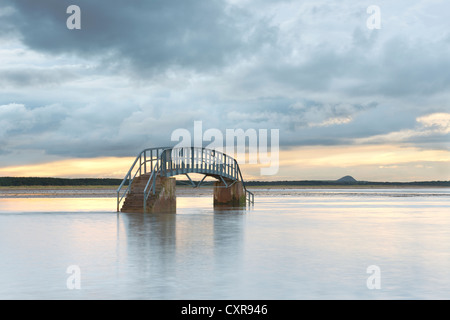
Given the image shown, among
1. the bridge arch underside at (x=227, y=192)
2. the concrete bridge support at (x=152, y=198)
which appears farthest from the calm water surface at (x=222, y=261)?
the bridge arch underside at (x=227, y=192)

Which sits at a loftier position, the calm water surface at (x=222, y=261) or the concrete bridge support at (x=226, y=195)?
the concrete bridge support at (x=226, y=195)

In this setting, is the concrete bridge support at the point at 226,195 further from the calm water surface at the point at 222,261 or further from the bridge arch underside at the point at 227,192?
the calm water surface at the point at 222,261

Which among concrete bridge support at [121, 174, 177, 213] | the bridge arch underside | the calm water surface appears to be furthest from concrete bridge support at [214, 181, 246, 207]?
the calm water surface

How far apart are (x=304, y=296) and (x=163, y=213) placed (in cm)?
2675

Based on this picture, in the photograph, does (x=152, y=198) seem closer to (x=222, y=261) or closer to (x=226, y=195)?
(x=226, y=195)

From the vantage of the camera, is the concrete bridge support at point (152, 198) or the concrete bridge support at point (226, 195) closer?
the concrete bridge support at point (152, 198)

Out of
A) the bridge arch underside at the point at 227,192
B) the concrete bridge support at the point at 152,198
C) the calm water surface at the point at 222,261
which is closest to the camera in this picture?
the calm water surface at the point at 222,261

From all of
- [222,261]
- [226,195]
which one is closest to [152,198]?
[226,195]

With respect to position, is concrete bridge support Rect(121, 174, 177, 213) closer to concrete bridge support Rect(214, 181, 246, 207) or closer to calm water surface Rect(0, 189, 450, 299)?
calm water surface Rect(0, 189, 450, 299)

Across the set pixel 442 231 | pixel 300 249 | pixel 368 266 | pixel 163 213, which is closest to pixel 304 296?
pixel 368 266

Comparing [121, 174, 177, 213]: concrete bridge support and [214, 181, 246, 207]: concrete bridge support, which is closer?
[121, 174, 177, 213]: concrete bridge support
